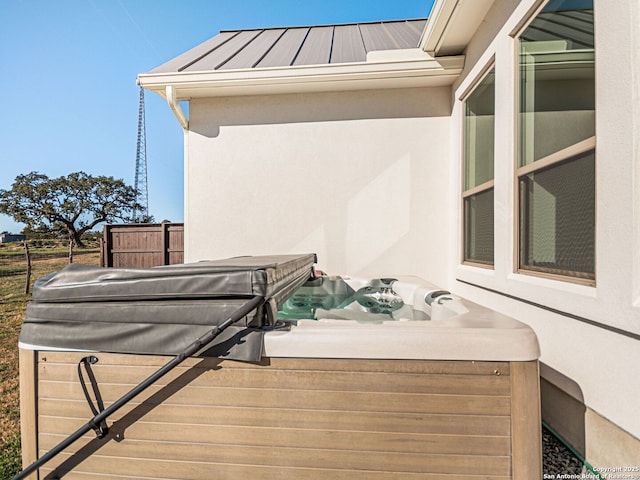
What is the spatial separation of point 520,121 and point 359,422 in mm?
2078

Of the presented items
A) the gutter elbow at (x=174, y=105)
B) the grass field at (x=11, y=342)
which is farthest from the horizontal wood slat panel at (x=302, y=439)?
the gutter elbow at (x=174, y=105)

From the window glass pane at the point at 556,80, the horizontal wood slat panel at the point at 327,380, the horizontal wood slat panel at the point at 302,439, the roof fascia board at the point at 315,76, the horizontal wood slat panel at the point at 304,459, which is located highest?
the roof fascia board at the point at 315,76

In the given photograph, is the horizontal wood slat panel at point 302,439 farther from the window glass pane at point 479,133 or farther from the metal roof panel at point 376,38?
the metal roof panel at point 376,38

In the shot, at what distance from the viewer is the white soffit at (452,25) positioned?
2.39 meters

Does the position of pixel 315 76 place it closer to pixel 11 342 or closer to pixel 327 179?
pixel 327 179

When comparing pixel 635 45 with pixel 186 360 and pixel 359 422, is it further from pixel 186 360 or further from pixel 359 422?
pixel 186 360

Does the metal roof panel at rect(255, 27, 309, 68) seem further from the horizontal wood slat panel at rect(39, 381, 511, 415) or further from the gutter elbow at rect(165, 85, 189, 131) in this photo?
the horizontal wood slat panel at rect(39, 381, 511, 415)

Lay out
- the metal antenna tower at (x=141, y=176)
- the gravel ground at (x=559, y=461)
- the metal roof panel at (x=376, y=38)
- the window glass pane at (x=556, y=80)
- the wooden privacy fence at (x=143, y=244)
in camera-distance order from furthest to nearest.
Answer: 1. the metal antenna tower at (x=141, y=176)
2. the wooden privacy fence at (x=143, y=244)
3. the metal roof panel at (x=376, y=38)
4. the window glass pane at (x=556, y=80)
5. the gravel ground at (x=559, y=461)

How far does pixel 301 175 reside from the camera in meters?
3.60

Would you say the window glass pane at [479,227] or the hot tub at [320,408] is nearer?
the hot tub at [320,408]

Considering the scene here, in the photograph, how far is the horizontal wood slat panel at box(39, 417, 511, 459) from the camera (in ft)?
3.66

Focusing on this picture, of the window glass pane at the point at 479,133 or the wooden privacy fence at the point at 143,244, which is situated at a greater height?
the window glass pane at the point at 479,133

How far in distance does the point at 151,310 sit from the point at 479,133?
9.46 ft

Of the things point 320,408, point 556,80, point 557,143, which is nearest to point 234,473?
point 320,408
